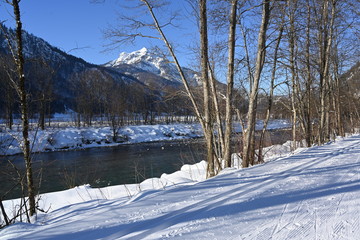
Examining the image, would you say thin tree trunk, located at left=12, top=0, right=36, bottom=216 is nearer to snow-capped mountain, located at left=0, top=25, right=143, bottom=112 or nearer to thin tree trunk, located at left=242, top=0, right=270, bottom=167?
snow-capped mountain, located at left=0, top=25, right=143, bottom=112

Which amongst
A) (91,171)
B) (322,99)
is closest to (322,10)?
(322,99)

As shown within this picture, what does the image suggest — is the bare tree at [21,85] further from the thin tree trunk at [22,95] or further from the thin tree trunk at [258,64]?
the thin tree trunk at [258,64]

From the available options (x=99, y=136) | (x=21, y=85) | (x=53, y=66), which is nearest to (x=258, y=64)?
(x=53, y=66)

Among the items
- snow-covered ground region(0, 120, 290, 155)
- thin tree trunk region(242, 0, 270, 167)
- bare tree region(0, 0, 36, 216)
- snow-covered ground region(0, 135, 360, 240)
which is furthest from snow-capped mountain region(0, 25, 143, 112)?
snow-covered ground region(0, 120, 290, 155)

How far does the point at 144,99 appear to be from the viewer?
58.0 metres

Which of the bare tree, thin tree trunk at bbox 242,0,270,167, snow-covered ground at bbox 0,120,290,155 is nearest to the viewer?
the bare tree

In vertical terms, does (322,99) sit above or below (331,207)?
above

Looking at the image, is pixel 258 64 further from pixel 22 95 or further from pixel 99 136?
pixel 99 136

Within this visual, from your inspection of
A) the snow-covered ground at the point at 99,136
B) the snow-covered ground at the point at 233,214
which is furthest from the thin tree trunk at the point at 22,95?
the snow-covered ground at the point at 99,136

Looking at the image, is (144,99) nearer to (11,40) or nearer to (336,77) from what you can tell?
(336,77)

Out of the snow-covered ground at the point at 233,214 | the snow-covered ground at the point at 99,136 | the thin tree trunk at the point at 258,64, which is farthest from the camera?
the snow-covered ground at the point at 99,136

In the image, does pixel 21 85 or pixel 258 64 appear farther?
pixel 258 64

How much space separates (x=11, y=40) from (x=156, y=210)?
4.77 m

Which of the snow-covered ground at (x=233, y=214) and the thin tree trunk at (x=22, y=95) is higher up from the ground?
the thin tree trunk at (x=22, y=95)
